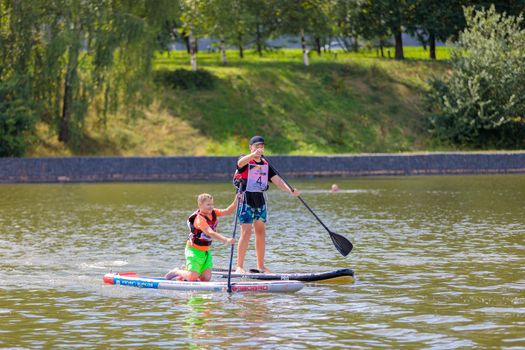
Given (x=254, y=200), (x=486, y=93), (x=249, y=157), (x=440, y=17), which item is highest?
(x=440, y=17)

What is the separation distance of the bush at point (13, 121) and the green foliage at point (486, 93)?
66.5 ft

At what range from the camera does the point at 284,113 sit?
5931 cm

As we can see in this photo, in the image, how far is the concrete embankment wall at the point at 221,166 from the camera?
1751 inches

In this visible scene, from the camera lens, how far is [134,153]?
175ft

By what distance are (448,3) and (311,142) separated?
17539 millimetres

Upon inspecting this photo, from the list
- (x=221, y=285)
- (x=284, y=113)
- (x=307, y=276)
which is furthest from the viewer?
(x=284, y=113)

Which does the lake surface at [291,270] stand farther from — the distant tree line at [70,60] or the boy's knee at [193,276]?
the distant tree line at [70,60]

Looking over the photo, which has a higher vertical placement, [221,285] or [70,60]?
[70,60]

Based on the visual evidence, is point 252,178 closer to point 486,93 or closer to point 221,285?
point 221,285

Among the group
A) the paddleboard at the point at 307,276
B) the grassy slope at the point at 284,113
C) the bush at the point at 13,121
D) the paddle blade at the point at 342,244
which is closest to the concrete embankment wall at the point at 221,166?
the bush at the point at 13,121

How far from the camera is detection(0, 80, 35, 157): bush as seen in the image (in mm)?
47875

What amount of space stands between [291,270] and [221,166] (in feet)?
91.1

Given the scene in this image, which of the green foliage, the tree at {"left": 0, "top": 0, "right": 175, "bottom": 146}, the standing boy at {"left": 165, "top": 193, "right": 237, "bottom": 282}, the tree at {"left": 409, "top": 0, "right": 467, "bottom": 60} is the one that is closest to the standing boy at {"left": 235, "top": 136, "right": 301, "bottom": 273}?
the standing boy at {"left": 165, "top": 193, "right": 237, "bottom": 282}

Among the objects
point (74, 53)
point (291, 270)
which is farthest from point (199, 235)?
point (74, 53)
